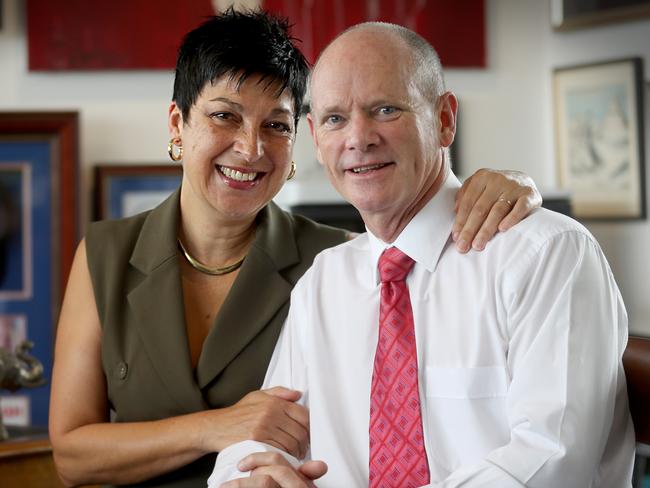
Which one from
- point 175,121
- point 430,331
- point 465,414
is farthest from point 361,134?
point 175,121

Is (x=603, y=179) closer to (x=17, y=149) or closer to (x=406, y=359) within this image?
(x=17, y=149)

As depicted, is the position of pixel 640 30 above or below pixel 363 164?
above

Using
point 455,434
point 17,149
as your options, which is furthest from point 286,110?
point 17,149

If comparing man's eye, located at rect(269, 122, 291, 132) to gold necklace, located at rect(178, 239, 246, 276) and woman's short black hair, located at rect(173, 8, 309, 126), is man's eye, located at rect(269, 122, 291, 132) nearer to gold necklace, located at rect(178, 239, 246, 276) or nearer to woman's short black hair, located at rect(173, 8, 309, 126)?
woman's short black hair, located at rect(173, 8, 309, 126)

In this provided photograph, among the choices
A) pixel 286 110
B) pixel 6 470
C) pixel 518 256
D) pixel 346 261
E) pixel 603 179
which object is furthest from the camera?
pixel 603 179

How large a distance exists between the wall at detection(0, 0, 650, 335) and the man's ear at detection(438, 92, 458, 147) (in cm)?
231

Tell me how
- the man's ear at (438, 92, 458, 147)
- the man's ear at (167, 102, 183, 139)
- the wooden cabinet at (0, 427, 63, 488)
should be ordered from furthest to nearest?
1. the wooden cabinet at (0, 427, 63, 488)
2. the man's ear at (167, 102, 183, 139)
3. the man's ear at (438, 92, 458, 147)

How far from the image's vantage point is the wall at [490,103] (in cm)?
408

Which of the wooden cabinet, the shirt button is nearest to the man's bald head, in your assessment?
the shirt button

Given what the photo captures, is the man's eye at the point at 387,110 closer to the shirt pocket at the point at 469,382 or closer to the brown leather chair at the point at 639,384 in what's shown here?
the shirt pocket at the point at 469,382

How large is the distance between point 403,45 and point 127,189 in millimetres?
2563

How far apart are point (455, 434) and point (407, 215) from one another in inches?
15.9

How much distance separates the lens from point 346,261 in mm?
1896

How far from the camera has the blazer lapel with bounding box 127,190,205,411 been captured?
210 centimetres
